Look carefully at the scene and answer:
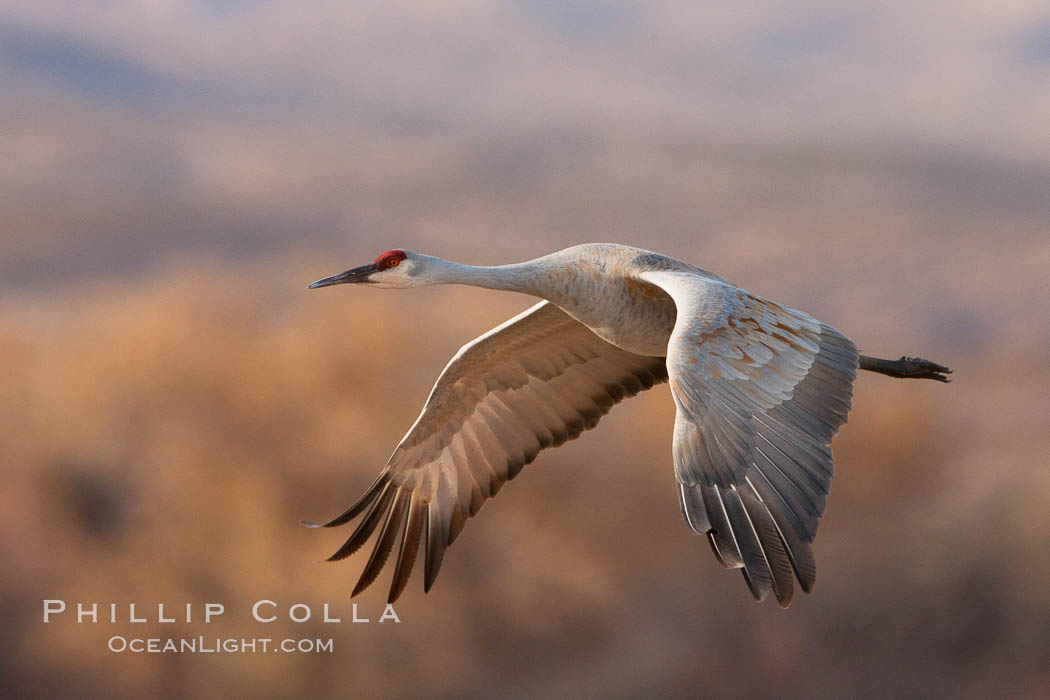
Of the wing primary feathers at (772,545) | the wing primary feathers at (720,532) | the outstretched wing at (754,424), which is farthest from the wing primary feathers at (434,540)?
the wing primary feathers at (772,545)

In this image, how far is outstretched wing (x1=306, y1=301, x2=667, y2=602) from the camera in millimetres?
9367

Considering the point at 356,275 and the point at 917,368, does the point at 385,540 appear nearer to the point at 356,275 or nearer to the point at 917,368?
the point at 356,275

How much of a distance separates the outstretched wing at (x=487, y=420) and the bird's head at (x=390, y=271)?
39.7 inches

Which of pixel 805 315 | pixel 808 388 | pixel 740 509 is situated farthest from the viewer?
pixel 805 315

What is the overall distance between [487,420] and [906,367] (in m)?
3.69

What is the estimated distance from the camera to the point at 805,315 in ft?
26.2

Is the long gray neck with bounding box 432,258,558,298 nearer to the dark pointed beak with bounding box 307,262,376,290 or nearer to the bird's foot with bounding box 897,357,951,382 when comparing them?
the dark pointed beak with bounding box 307,262,376,290

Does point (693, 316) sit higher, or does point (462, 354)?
point (693, 316)

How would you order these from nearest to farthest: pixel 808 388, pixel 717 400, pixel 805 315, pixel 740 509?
pixel 740 509
pixel 717 400
pixel 808 388
pixel 805 315

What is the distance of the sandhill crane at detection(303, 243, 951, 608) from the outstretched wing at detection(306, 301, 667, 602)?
1 cm

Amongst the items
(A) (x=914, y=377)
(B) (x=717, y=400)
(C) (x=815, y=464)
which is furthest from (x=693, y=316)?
(A) (x=914, y=377)

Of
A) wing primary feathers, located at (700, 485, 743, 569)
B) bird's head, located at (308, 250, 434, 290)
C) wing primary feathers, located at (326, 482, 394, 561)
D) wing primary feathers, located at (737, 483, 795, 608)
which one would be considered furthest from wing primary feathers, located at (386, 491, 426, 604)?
wing primary feathers, located at (737, 483, 795, 608)

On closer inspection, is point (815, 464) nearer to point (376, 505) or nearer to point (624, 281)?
point (624, 281)

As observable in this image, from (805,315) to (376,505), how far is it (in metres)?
3.94
